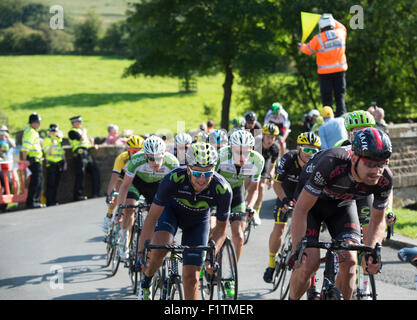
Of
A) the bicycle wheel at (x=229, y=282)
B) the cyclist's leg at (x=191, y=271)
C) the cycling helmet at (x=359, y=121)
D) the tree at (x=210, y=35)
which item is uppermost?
the tree at (x=210, y=35)

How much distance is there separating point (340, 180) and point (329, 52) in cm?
714

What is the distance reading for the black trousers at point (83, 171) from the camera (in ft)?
54.3

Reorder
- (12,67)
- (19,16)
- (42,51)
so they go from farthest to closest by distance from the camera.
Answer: (42,51) < (12,67) < (19,16)

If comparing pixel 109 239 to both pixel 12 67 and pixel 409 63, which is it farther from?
pixel 12 67

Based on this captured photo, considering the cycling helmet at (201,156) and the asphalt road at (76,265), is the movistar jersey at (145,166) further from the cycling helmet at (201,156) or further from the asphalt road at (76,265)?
the cycling helmet at (201,156)

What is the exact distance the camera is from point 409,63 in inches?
931

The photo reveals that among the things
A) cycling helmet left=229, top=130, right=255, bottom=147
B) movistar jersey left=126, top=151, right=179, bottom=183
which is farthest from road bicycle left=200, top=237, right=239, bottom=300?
movistar jersey left=126, top=151, right=179, bottom=183

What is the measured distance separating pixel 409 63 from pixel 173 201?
63.2 feet

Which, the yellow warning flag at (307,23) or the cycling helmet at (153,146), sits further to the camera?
the yellow warning flag at (307,23)

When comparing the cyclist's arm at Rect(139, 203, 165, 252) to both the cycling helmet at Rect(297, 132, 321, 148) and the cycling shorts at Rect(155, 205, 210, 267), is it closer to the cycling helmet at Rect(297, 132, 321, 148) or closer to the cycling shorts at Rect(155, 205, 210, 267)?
the cycling shorts at Rect(155, 205, 210, 267)

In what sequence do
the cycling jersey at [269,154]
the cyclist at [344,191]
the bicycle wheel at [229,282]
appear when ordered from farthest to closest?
the cycling jersey at [269,154] → the bicycle wheel at [229,282] → the cyclist at [344,191]

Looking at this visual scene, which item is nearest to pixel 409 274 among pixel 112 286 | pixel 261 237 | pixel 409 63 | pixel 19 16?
pixel 261 237

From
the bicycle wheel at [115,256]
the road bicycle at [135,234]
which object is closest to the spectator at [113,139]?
the bicycle wheel at [115,256]

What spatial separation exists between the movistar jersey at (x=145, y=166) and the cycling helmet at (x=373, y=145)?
3627mm
